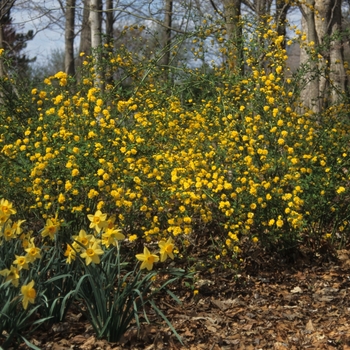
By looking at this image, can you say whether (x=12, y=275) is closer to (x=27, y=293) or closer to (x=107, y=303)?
(x=27, y=293)

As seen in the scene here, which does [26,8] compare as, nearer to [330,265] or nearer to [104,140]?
[104,140]

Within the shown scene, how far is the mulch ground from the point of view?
3.30 meters

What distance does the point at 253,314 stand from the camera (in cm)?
394

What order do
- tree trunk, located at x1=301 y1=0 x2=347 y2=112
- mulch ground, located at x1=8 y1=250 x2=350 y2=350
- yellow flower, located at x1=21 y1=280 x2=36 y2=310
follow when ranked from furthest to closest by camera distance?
tree trunk, located at x1=301 y1=0 x2=347 y2=112 < mulch ground, located at x1=8 y1=250 x2=350 y2=350 < yellow flower, located at x1=21 y1=280 x2=36 y2=310

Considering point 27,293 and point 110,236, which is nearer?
point 27,293

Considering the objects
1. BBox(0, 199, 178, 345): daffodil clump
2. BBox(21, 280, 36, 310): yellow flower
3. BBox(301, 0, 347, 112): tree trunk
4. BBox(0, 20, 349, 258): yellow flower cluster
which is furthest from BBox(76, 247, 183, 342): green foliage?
BBox(301, 0, 347, 112): tree trunk

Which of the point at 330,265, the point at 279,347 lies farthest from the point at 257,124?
the point at 279,347

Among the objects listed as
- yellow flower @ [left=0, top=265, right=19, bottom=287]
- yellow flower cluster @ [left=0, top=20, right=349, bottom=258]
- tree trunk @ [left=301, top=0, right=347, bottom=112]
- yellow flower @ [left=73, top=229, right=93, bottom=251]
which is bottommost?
yellow flower @ [left=0, top=265, right=19, bottom=287]

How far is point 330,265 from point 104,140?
2.23 m

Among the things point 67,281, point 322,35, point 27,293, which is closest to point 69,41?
point 322,35

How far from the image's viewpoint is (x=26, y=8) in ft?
39.1

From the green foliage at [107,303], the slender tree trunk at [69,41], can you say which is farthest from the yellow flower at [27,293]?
the slender tree trunk at [69,41]

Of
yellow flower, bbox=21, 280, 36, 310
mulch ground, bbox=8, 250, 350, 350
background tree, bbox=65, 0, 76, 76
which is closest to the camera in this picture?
yellow flower, bbox=21, 280, 36, 310

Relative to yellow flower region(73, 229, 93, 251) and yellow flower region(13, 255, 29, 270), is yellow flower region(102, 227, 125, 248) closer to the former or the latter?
yellow flower region(73, 229, 93, 251)
